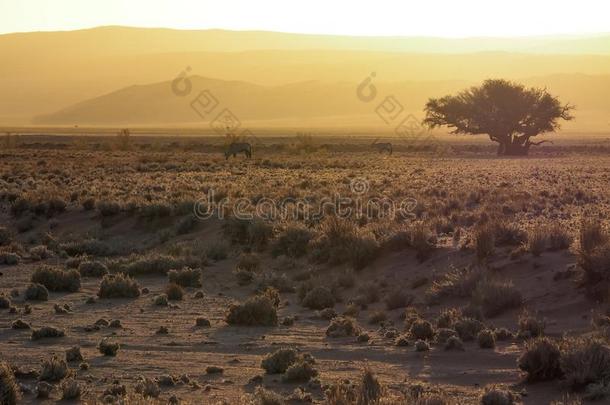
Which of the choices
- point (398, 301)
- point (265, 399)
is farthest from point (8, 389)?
point (398, 301)

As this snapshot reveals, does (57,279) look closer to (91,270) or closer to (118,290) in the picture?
(118,290)

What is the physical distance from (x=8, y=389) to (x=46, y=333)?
12.9ft

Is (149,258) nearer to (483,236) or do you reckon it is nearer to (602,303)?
(483,236)

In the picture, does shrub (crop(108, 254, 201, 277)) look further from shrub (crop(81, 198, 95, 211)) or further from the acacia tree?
the acacia tree

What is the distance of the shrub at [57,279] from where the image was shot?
18.7m

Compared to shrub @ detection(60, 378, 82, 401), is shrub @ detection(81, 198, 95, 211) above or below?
below

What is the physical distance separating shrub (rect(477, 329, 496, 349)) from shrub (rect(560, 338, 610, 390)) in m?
2.47

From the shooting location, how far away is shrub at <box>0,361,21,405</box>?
32.5ft

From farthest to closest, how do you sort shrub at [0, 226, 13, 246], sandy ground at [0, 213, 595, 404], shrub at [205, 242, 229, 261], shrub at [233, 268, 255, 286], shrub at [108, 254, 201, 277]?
1. shrub at [0, 226, 13, 246]
2. shrub at [205, 242, 229, 261]
3. shrub at [108, 254, 201, 277]
4. shrub at [233, 268, 255, 286]
5. sandy ground at [0, 213, 595, 404]

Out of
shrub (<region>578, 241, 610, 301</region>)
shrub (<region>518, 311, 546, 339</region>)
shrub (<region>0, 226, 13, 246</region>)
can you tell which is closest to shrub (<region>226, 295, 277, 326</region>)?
shrub (<region>518, 311, 546, 339</region>)

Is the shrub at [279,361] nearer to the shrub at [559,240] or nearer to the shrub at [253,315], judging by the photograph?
the shrub at [253,315]

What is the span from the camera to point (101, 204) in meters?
29.4

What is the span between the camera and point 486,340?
1245 cm

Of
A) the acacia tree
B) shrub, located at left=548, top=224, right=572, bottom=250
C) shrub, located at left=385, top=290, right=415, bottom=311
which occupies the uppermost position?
the acacia tree
